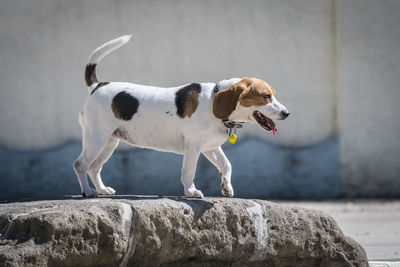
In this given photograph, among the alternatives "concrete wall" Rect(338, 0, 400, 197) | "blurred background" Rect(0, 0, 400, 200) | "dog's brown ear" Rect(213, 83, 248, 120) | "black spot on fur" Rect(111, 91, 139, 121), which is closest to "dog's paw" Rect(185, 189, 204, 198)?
"dog's brown ear" Rect(213, 83, 248, 120)

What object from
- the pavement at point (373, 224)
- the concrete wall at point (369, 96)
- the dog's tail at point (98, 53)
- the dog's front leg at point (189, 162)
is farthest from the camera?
the concrete wall at point (369, 96)

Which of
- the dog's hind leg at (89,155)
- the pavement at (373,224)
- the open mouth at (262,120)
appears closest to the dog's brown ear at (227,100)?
the open mouth at (262,120)

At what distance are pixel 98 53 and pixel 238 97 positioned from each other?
121 centimetres

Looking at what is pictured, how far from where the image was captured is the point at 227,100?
4.24 meters

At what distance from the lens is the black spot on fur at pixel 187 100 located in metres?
4.38

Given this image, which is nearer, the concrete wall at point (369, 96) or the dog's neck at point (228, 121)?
the dog's neck at point (228, 121)

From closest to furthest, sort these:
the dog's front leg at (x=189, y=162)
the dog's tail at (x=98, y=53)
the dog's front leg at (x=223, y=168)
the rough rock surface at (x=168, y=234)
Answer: the rough rock surface at (x=168, y=234), the dog's front leg at (x=189, y=162), the dog's front leg at (x=223, y=168), the dog's tail at (x=98, y=53)

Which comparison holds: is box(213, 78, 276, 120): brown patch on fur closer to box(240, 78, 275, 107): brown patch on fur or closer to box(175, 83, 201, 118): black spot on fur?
box(240, 78, 275, 107): brown patch on fur

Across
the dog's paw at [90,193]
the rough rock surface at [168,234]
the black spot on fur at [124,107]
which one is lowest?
the rough rock surface at [168,234]

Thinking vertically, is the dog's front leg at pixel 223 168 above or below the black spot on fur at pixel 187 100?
below

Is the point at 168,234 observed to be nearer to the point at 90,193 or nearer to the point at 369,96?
the point at 90,193

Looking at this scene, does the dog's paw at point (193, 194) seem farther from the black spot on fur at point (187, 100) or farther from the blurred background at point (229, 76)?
the blurred background at point (229, 76)

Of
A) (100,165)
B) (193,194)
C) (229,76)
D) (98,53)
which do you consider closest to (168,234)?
(193,194)

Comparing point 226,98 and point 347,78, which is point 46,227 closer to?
point 226,98
